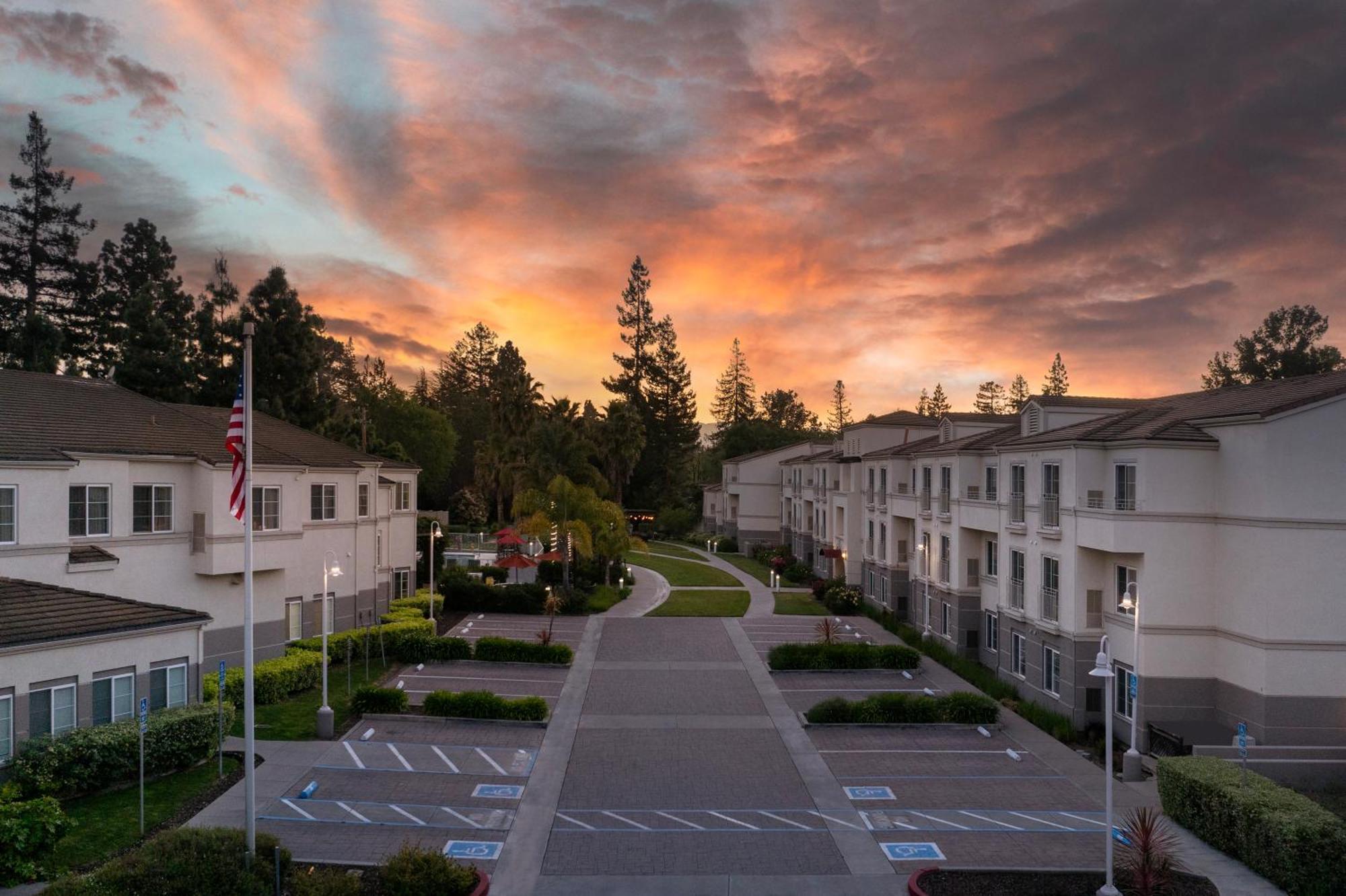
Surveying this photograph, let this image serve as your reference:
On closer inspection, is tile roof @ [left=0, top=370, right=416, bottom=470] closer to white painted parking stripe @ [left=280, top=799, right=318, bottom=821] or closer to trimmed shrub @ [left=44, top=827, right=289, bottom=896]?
white painted parking stripe @ [left=280, top=799, right=318, bottom=821]

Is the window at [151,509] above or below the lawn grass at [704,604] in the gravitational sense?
above

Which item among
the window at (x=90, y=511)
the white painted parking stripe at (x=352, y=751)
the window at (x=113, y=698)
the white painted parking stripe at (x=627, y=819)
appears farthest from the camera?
the window at (x=90, y=511)

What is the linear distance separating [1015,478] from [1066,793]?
41.9ft

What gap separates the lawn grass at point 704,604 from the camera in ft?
149

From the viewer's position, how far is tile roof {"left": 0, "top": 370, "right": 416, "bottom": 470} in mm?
23703

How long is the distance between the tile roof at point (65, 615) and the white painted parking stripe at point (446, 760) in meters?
6.86

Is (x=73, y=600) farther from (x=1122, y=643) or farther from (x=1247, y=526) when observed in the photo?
(x=1247, y=526)

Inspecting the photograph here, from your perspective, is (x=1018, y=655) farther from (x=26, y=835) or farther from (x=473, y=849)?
(x=26, y=835)

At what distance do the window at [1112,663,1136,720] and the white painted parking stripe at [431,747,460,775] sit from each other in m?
18.5

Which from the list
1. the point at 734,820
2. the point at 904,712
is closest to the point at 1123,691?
the point at 904,712

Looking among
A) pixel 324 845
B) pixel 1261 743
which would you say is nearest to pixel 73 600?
pixel 324 845

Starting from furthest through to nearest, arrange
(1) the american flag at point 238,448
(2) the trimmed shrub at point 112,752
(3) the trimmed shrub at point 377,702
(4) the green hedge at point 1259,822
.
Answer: (3) the trimmed shrub at point 377,702
(2) the trimmed shrub at point 112,752
(1) the american flag at point 238,448
(4) the green hedge at point 1259,822

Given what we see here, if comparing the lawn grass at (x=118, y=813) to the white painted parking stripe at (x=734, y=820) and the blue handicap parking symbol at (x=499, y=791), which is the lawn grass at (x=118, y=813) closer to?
the blue handicap parking symbol at (x=499, y=791)

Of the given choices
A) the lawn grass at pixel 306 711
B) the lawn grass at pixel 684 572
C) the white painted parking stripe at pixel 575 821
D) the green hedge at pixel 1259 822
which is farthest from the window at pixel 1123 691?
the lawn grass at pixel 684 572
